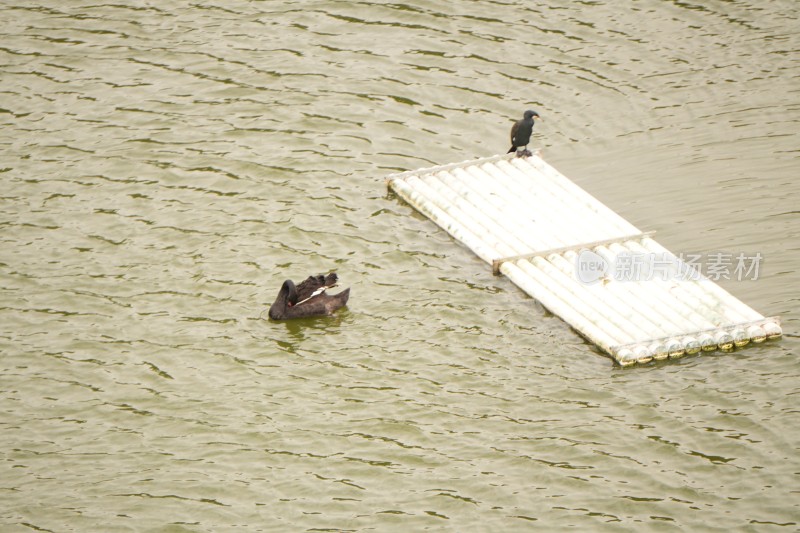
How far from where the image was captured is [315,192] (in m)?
17.7

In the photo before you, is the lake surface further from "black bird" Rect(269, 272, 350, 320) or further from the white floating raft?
the white floating raft

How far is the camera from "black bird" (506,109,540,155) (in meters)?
17.7

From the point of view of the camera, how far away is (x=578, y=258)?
1555cm

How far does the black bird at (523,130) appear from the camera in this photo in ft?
58.2

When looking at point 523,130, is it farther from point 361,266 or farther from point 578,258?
point 361,266

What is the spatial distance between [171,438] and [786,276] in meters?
8.78

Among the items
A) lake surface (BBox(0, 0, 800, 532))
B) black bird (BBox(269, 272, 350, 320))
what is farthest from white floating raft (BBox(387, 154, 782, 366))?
black bird (BBox(269, 272, 350, 320))

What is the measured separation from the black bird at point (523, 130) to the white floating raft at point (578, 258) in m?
0.37

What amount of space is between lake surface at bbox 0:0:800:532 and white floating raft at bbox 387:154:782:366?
312mm

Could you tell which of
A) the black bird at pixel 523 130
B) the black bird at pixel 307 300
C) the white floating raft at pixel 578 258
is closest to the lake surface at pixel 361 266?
the black bird at pixel 307 300

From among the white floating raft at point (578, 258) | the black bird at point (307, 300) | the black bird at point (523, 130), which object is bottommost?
the black bird at point (307, 300)

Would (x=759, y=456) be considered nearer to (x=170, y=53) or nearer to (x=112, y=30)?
(x=170, y=53)

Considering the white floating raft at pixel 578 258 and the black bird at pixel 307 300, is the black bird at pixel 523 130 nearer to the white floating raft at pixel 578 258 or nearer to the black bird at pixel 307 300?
the white floating raft at pixel 578 258

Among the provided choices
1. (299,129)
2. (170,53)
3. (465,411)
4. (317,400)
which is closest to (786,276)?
(465,411)
